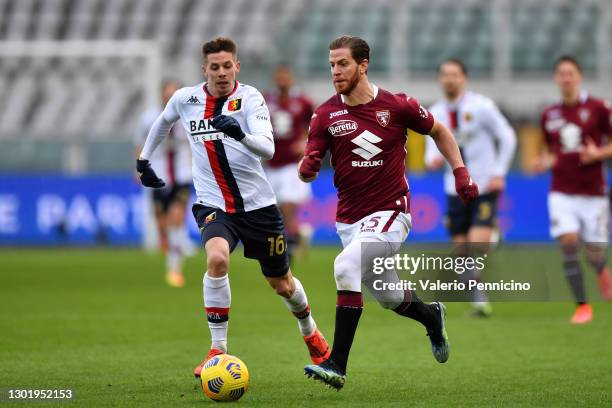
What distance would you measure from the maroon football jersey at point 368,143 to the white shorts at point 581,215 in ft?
14.1

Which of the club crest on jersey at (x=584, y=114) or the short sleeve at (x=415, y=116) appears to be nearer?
the short sleeve at (x=415, y=116)

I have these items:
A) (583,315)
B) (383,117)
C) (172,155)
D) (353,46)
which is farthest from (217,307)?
(172,155)

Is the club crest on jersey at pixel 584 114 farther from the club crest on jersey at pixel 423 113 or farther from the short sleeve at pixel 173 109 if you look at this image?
the short sleeve at pixel 173 109

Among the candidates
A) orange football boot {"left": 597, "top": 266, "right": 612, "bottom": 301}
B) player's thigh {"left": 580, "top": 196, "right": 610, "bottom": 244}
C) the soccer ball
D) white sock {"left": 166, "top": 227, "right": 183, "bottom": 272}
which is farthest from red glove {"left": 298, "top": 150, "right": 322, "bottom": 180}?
white sock {"left": 166, "top": 227, "right": 183, "bottom": 272}

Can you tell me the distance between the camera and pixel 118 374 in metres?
7.30

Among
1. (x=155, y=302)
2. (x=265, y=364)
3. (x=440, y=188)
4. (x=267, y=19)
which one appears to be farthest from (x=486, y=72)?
(x=265, y=364)

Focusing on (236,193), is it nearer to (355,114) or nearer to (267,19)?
(355,114)

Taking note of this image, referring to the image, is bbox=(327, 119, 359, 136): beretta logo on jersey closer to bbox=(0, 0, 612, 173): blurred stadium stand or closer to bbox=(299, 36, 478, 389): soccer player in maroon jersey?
bbox=(299, 36, 478, 389): soccer player in maroon jersey

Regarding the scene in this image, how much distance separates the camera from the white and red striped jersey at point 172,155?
575 inches

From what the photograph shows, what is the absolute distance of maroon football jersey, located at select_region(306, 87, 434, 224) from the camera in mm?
6820

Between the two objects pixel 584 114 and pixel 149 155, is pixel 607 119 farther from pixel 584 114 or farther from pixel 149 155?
pixel 149 155

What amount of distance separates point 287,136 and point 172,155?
5.30ft

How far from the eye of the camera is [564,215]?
10.8m

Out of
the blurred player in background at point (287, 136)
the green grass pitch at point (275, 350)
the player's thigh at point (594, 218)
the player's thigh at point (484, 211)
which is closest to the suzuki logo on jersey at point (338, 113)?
the green grass pitch at point (275, 350)
